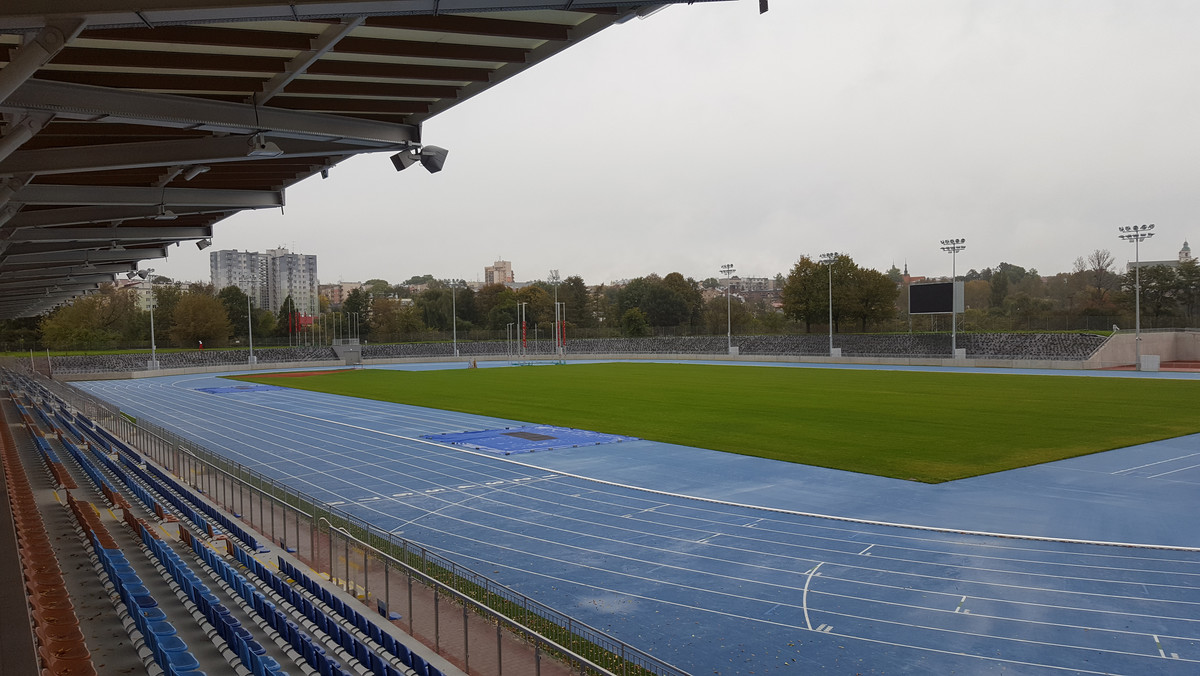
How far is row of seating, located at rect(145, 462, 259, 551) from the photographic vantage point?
1269 cm

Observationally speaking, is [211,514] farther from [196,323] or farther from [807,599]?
[196,323]

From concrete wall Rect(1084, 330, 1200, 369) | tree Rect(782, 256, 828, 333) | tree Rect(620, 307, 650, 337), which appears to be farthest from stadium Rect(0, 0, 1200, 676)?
tree Rect(620, 307, 650, 337)

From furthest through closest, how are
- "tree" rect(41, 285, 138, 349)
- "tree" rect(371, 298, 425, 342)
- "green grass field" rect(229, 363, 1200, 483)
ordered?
"tree" rect(371, 298, 425, 342) → "tree" rect(41, 285, 138, 349) → "green grass field" rect(229, 363, 1200, 483)

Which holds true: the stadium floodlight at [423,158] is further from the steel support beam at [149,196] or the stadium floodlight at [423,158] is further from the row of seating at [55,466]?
the row of seating at [55,466]

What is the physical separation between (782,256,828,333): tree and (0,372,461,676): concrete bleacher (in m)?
75.3

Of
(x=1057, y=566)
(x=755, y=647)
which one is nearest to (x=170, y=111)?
(x=755, y=647)

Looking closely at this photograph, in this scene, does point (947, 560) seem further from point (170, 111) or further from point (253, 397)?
point (253, 397)

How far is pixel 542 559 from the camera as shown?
42.7ft

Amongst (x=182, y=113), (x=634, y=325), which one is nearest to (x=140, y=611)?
(x=182, y=113)

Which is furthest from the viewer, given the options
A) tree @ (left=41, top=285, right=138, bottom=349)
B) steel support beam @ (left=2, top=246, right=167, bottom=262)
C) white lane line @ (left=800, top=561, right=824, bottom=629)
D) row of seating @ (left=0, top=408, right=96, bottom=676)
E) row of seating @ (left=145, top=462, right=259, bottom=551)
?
tree @ (left=41, top=285, right=138, bottom=349)

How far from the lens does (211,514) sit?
1403cm

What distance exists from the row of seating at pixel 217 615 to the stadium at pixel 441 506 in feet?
0.21

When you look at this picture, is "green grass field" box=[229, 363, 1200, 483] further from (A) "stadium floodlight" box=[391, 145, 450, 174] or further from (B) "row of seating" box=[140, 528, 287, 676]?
(B) "row of seating" box=[140, 528, 287, 676]

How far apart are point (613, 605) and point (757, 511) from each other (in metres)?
5.92
